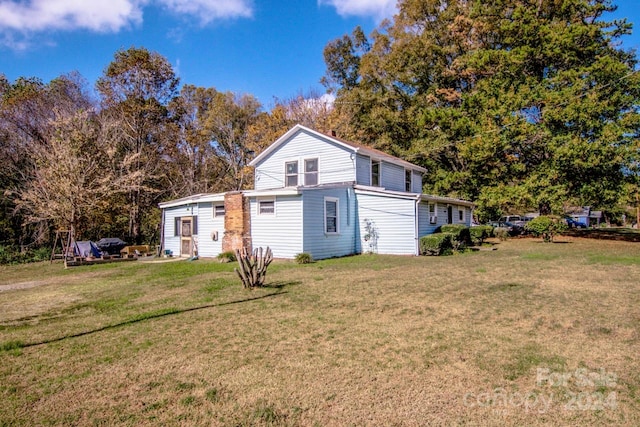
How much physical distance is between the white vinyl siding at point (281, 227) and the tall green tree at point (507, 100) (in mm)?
16073

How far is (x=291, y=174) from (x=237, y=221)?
17.3 ft

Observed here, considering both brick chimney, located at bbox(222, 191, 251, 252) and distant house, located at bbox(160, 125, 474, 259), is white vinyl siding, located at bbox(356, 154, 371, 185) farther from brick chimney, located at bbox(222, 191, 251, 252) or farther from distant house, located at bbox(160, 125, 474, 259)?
brick chimney, located at bbox(222, 191, 251, 252)

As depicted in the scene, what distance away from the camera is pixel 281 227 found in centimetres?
1530

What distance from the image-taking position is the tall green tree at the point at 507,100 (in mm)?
22688

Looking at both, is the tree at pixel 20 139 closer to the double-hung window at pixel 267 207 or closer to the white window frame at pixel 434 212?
A: the double-hung window at pixel 267 207

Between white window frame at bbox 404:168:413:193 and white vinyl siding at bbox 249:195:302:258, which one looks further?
white window frame at bbox 404:168:413:193

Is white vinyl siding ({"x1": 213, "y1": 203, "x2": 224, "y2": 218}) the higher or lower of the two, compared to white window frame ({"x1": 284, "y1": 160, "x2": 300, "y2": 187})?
lower

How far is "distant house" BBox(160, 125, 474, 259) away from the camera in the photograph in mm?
15273

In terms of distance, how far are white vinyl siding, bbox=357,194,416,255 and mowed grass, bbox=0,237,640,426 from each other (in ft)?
26.1

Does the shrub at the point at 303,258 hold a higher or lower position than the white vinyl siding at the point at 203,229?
lower

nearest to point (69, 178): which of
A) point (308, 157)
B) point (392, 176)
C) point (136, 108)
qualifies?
point (136, 108)

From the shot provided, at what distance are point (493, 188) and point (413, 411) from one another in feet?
83.4

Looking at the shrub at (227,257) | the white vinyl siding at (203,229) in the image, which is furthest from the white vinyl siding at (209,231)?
the shrub at (227,257)

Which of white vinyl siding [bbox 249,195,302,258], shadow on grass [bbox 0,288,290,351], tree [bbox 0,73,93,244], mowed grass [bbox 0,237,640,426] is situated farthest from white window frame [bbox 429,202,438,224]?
tree [bbox 0,73,93,244]
